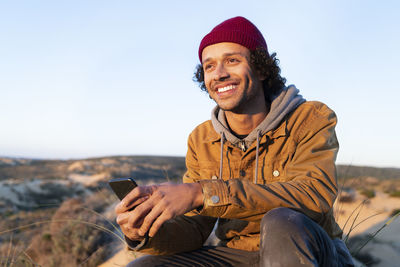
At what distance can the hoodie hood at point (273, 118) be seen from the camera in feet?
7.09

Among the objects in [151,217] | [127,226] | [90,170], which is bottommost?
[90,170]

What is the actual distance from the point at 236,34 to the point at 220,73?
35 cm

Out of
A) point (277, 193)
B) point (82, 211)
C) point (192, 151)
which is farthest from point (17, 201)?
point (277, 193)

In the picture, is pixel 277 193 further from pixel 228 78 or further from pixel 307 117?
pixel 228 78

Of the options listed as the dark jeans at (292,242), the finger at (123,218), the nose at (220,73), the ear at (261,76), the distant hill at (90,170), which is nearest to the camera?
the dark jeans at (292,242)

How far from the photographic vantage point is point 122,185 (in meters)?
1.58

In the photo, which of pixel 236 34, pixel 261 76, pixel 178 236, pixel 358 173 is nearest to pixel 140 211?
pixel 178 236

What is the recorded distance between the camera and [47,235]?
24.8ft

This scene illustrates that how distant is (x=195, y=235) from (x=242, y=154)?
25.6 inches

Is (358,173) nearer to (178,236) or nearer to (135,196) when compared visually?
(178,236)

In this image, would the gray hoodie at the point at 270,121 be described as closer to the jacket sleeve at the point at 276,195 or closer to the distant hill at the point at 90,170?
the jacket sleeve at the point at 276,195

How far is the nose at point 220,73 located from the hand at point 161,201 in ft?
3.73

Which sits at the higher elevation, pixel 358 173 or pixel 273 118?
pixel 273 118

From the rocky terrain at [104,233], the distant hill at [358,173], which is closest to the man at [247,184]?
the rocky terrain at [104,233]
